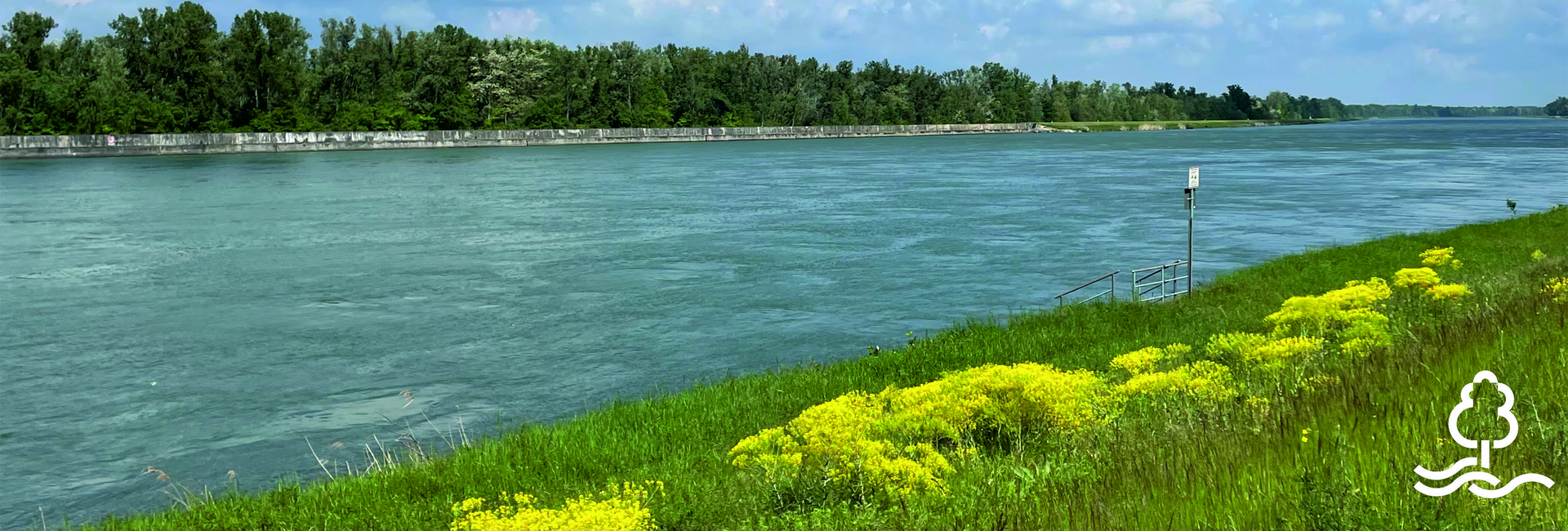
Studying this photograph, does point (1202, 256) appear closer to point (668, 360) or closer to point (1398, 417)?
point (668, 360)

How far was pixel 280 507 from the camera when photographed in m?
14.9

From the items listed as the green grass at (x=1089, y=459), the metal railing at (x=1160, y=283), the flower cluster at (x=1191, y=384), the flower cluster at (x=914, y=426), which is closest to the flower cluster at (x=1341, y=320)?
the green grass at (x=1089, y=459)

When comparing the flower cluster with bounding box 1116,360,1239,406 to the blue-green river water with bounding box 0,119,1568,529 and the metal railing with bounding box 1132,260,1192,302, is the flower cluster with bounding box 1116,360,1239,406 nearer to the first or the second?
the blue-green river water with bounding box 0,119,1568,529

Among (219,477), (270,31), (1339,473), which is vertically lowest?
(219,477)

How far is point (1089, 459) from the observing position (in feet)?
35.1

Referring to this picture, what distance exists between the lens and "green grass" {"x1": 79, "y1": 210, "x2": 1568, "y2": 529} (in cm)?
714

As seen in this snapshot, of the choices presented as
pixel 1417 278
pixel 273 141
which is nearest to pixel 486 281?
pixel 1417 278

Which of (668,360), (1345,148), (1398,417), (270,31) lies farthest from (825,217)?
(270,31)

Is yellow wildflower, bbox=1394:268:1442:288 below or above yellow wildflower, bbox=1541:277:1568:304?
below

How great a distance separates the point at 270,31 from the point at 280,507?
166202 millimetres

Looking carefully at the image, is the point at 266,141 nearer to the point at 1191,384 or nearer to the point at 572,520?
the point at 1191,384

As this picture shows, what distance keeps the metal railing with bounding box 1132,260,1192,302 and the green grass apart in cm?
419

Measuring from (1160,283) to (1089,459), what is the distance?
21.1 metres

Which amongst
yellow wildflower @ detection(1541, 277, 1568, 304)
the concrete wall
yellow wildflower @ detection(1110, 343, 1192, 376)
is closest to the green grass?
yellow wildflower @ detection(1541, 277, 1568, 304)
